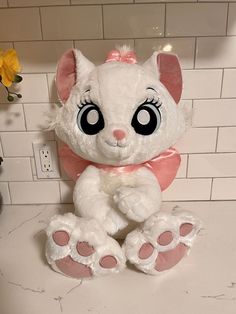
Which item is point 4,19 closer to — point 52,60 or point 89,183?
point 52,60

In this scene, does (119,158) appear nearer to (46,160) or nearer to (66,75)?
(66,75)

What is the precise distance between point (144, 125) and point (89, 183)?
0.19 meters

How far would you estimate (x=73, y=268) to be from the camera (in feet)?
2.64

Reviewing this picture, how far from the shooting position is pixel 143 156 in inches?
32.0

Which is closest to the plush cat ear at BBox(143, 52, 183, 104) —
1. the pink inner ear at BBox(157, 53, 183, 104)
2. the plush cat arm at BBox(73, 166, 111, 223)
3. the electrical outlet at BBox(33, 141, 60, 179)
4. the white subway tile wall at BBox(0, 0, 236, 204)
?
the pink inner ear at BBox(157, 53, 183, 104)

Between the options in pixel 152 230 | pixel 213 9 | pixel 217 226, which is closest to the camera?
pixel 152 230

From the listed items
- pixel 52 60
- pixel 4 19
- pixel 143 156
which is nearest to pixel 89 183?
pixel 143 156

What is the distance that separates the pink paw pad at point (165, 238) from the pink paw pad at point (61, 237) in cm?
18

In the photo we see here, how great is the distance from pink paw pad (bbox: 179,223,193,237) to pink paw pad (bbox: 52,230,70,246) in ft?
0.76

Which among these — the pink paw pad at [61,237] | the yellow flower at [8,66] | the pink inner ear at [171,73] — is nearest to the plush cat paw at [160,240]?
the pink paw pad at [61,237]

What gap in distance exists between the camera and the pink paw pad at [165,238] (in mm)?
781

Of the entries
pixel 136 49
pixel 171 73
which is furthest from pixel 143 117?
pixel 136 49

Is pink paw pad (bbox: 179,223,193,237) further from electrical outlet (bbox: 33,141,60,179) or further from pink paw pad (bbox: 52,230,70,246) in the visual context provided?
electrical outlet (bbox: 33,141,60,179)

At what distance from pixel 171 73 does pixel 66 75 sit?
8.8 inches
